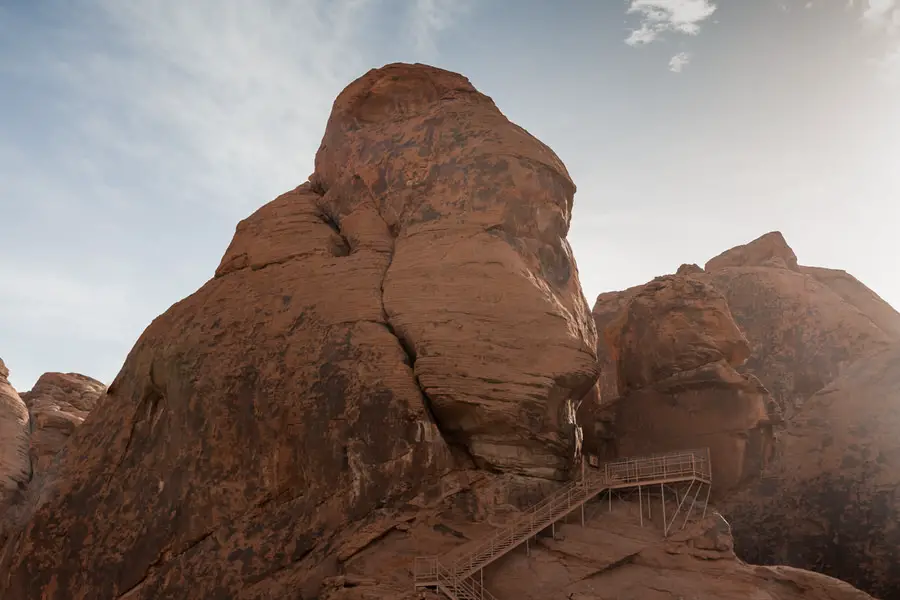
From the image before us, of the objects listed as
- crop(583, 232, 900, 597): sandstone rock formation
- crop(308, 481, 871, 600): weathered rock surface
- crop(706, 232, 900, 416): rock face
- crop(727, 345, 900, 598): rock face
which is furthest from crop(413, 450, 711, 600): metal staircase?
crop(706, 232, 900, 416): rock face

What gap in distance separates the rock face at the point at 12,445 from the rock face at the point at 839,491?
121 ft

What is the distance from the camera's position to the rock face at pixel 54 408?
45438 mm

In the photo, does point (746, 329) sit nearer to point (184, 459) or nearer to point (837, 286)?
point (837, 286)

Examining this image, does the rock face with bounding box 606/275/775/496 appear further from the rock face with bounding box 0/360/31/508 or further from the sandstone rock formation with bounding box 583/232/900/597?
the rock face with bounding box 0/360/31/508

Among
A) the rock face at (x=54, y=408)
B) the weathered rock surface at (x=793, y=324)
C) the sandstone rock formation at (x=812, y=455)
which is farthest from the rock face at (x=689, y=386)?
the rock face at (x=54, y=408)

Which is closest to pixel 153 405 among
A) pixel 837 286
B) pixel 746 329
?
pixel 746 329

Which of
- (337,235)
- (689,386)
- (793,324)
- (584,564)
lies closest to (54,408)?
(337,235)

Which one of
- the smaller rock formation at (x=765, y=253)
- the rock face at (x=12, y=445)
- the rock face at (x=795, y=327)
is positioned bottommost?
the rock face at (x=12, y=445)

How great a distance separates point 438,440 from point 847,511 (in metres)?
15.0

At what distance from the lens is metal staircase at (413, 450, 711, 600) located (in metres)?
21.6

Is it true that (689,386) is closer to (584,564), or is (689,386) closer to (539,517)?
(539,517)

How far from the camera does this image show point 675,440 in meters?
31.2

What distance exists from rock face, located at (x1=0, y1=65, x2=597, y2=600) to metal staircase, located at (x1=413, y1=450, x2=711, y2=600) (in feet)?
4.31

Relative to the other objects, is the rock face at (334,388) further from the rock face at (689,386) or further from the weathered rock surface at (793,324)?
the weathered rock surface at (793,324)
